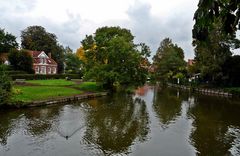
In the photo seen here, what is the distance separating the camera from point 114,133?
1880cm

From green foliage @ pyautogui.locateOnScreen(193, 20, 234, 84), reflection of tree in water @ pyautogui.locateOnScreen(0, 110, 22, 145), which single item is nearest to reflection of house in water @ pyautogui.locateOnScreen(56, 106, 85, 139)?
reflection of tree in water @ pyautogui.locateOnScreen(0, 110, 22, 145)

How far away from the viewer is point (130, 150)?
15219 millimetres

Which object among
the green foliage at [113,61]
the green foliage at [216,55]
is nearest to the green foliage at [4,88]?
the green foliage at [113,61]

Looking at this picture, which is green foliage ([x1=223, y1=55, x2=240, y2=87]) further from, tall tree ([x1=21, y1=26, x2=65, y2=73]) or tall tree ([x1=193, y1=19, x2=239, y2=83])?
tall tree ([x1=21, y1=26, x2=65, y2=73])

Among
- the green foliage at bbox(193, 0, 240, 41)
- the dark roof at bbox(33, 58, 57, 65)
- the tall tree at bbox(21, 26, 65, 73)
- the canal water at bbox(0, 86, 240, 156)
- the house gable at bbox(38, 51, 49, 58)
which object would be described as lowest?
the canal water at bbox(0, 86, 240, 156)

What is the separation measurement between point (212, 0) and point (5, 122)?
20124 mm

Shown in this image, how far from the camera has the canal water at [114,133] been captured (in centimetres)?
1523

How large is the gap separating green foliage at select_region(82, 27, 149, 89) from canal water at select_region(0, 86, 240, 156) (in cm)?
1788

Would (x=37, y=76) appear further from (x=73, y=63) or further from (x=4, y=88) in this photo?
(x=4, y=88)

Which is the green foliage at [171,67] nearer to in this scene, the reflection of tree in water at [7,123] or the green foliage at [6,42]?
the green foliage at [6,42]

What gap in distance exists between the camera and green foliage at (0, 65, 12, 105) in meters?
25.8

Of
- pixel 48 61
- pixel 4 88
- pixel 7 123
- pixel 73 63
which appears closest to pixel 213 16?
pixel 7 123

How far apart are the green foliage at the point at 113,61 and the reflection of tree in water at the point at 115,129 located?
17673 millimetres

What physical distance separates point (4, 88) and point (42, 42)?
5856 cm
